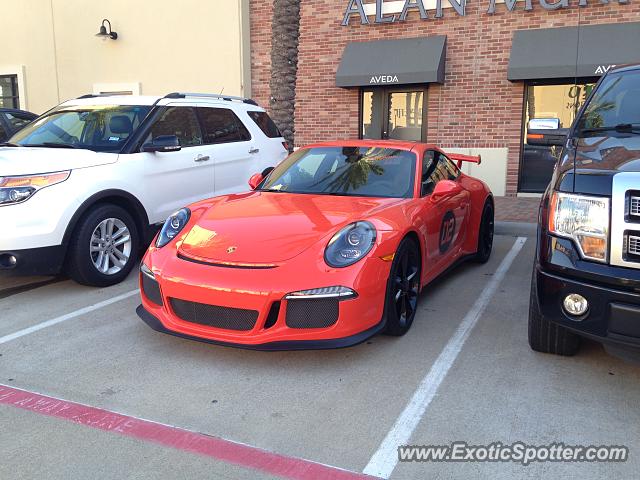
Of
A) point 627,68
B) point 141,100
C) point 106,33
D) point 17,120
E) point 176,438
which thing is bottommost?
point 176,438

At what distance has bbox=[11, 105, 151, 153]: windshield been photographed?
18.6ft

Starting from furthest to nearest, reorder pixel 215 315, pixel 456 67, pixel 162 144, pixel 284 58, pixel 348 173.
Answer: pixel 456 67, pixel 284 58, pixel 162 144, pixel 348 173, pixel 215 315

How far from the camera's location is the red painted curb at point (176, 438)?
2562 millimetres

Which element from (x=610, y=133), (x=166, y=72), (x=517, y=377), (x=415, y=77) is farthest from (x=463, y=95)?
(x=517, y=377)

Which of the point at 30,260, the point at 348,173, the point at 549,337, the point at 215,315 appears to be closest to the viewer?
the point at 215,315

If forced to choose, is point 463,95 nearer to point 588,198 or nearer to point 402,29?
point 402,29

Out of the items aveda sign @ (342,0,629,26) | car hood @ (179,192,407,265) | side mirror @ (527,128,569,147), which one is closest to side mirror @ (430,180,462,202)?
car hood @ (179,192,407,265)

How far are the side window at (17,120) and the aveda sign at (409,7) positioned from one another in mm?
6715

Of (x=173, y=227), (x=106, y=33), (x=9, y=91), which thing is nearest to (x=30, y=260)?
(x=173, y=227)

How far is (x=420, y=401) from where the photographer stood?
3.19m

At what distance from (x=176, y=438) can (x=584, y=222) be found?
92.3 inches

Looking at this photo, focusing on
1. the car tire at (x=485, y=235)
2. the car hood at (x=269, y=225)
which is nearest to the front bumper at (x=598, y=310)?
the car hood at (x=269, y=225)

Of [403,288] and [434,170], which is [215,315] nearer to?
[403,288]

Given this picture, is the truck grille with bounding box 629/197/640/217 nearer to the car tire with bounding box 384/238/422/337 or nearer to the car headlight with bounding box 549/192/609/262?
the car headlight with bounding box 549/192/609/262
